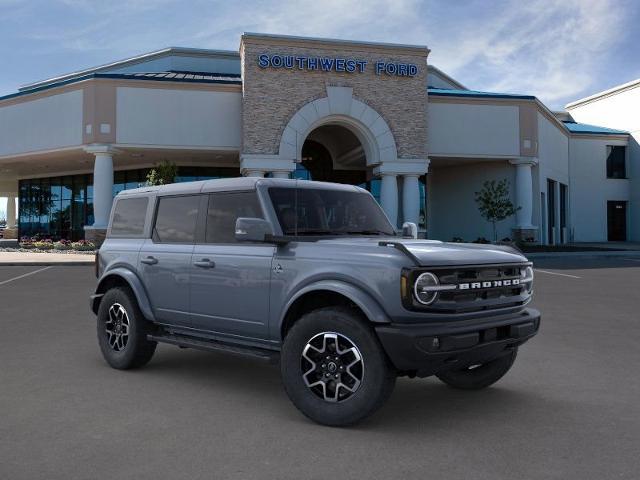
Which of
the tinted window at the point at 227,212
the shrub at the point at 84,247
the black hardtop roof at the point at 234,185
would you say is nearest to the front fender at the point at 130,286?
the black hardtop roof at the point at 234,185

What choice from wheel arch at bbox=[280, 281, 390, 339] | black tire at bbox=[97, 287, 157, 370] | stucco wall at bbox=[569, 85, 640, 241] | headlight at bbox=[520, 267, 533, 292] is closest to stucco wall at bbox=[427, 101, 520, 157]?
stucco wall at bbox=[569, 85, 640, 241]

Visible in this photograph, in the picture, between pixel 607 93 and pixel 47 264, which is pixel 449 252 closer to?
pixel 47 264

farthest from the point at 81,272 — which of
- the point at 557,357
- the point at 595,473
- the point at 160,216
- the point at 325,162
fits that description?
the point at 325,162

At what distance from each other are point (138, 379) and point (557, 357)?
15.5ft

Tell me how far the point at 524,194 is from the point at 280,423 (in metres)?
30.9

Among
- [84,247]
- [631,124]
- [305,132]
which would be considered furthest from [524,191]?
[84,247]

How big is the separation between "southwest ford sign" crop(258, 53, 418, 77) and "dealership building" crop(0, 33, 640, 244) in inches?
2.0

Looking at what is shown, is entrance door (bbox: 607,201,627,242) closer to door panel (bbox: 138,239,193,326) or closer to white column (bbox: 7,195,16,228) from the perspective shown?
door panel (bbox: 138,239,193,326)

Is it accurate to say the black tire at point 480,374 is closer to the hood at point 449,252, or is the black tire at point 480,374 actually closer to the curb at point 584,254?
the hood at point 449,252

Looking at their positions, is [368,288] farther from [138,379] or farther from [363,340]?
[138,379]

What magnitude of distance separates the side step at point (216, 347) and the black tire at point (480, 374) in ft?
5.42

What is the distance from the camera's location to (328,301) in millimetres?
4961

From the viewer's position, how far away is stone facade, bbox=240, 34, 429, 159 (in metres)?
28.6

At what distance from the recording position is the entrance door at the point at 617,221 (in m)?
44.9
